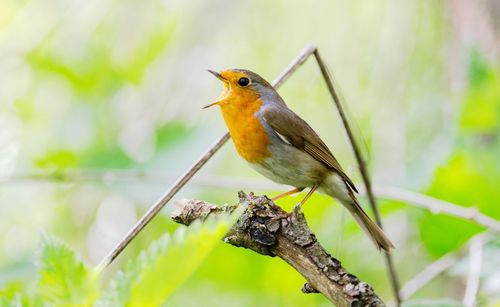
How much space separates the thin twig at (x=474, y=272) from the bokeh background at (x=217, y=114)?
276mm

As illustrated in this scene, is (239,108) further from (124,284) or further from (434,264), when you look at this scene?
(124,284)

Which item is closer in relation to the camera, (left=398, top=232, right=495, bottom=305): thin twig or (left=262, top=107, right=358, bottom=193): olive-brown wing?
(left=398, top=232, right=495, bottom=305): thin twig

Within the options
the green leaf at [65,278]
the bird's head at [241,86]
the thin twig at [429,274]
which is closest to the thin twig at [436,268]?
the thin twig at [429,274]

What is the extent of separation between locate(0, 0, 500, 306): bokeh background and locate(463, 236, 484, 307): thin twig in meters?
0.28

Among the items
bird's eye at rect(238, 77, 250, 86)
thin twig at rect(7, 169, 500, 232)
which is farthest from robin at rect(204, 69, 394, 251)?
thin twig at rect(7, 169, 500, 232)

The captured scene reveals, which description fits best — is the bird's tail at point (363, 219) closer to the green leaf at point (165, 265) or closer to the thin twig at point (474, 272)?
the thin twig at point (474, 272)

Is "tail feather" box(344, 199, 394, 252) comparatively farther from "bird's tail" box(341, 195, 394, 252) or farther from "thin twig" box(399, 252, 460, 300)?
"thin twig" box(399, 252, 460, 300)

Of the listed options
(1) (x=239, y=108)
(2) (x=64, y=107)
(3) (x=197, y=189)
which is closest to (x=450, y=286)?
(3) (x=197, y=189)

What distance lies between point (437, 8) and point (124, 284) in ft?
16.1

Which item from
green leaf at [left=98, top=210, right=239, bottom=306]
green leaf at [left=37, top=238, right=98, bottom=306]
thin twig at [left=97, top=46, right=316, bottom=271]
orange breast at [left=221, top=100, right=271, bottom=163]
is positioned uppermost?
orange breast at [left=221, top=100, right=271, bottom=163]

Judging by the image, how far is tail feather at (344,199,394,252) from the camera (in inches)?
118

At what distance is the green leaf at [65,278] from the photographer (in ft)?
2.98

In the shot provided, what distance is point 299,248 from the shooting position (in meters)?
1.78

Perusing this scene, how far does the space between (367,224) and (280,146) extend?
532 mm
